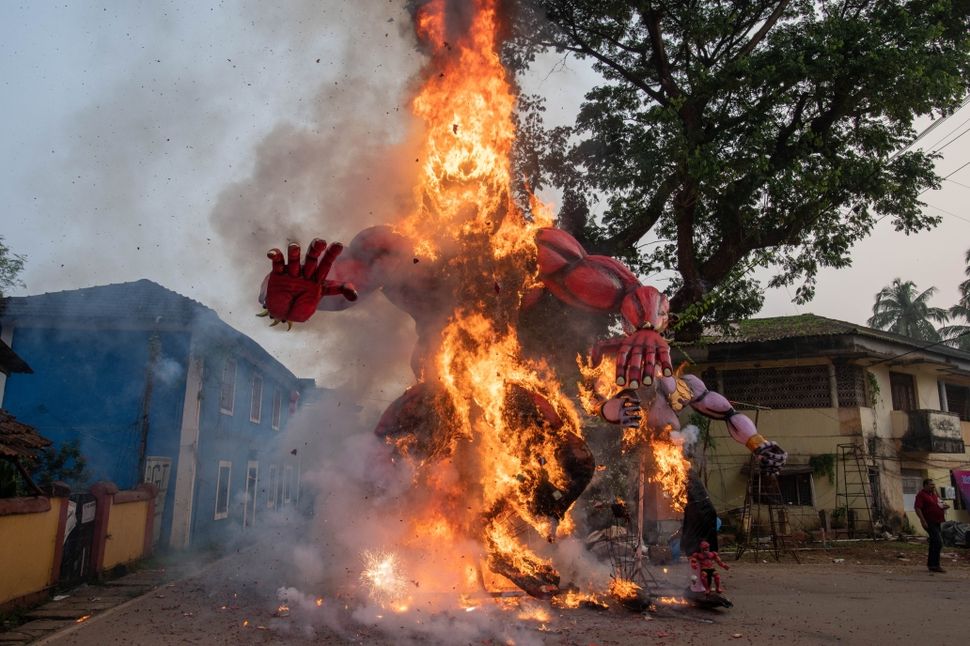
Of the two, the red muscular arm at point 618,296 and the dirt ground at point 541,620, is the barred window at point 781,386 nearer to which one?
the dirt ground at point 541,620

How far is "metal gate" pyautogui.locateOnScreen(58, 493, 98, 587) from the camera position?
10086mm

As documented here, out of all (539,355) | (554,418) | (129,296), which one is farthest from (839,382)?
(129,296)

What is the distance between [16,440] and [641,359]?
25.6ft

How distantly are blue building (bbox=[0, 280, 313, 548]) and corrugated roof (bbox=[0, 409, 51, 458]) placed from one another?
554cm

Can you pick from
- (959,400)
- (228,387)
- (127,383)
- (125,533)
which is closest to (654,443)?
(125,533)

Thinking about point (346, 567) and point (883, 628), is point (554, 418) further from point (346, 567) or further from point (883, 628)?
point (883, 628)

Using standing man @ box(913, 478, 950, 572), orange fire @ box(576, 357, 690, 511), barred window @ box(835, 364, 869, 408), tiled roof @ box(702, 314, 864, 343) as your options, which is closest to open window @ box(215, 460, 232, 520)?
orange fire @ box(576, 357, 690, 511)

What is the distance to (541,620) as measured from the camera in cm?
703

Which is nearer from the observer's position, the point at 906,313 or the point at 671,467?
the point at 671,467

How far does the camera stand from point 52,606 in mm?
9023

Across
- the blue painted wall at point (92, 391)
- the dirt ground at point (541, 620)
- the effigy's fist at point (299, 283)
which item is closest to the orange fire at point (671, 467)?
the dirt ground at point (541, 620)

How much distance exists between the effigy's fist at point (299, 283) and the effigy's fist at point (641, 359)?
2.72 m

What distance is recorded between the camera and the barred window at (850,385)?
20328 millimetres

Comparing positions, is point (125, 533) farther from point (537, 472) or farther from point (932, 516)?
point (932, 516)
